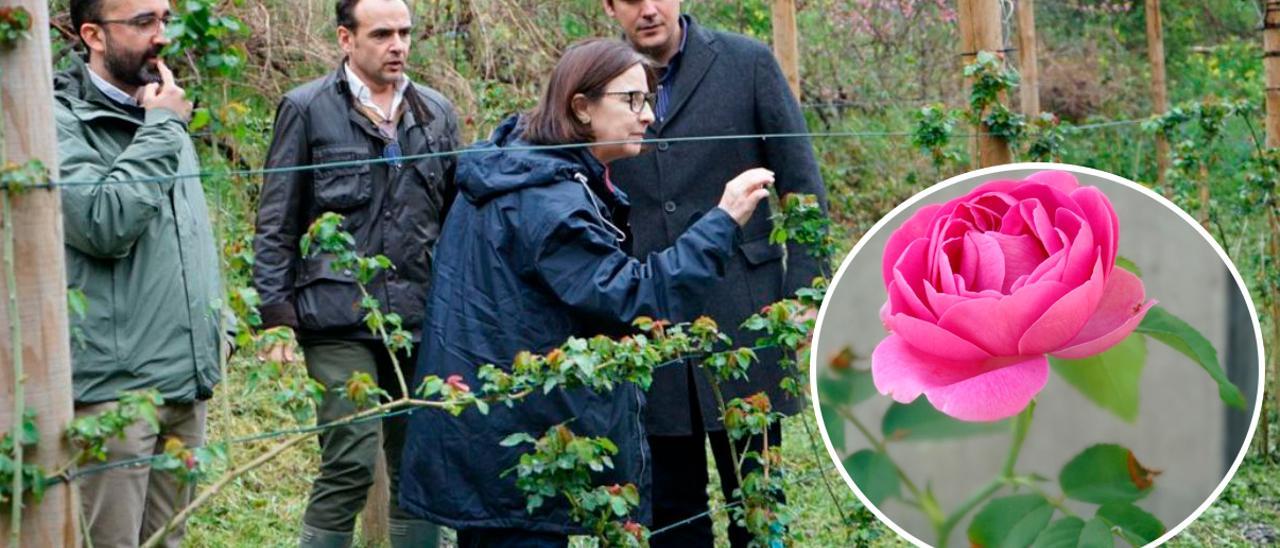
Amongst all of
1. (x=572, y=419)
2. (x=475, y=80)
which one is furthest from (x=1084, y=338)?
(x=475, y=80)

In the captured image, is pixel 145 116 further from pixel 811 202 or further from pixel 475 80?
pixel 475 80

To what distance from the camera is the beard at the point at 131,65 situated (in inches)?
135

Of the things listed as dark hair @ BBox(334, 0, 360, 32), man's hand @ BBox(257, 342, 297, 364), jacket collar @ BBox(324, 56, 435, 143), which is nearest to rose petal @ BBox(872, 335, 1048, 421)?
man's hand @ BBox(257, 342, 297, 364)

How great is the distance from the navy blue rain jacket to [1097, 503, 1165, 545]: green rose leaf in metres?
1.11

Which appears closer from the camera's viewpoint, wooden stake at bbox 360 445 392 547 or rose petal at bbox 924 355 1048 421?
rose petal at bbox 924 355 1048 421

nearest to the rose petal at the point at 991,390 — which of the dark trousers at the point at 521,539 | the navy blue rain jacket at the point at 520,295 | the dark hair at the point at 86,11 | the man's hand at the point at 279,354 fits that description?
the navy blue rain jacket at the point at 520,295

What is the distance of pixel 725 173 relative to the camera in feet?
13.1

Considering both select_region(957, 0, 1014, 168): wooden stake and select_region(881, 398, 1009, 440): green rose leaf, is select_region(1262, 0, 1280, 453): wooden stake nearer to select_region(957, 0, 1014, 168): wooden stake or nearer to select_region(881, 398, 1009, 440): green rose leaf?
select_region(957, 0, 1014, 168): wooden stake

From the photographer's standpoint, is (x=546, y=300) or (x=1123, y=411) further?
(x=546, y=300)

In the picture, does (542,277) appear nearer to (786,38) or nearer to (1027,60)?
(786,38)

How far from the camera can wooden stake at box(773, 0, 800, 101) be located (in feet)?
21.3

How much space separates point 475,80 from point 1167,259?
4.95 metres

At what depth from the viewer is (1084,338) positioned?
205cm

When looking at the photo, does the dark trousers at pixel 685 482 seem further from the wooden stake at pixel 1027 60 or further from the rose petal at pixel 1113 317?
the wooden stake at pixel 1027 60
